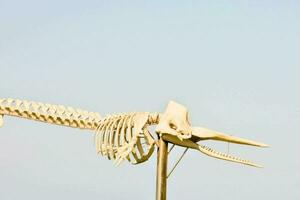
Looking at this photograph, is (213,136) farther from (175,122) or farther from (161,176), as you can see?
(161,176)

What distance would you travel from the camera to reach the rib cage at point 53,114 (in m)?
17.7

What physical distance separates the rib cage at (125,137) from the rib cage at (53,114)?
54 centimetres

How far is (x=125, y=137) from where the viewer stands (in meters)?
16.5

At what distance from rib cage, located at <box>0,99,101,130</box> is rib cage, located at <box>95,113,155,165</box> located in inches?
21.3

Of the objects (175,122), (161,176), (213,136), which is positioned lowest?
(161,176)

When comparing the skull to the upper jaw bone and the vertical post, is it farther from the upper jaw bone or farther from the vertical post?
the vertical post

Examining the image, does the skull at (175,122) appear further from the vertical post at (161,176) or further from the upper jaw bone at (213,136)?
the vertical post at (161,176)

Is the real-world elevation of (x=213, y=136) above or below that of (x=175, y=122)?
below

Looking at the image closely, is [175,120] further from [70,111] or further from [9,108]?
[9,108]

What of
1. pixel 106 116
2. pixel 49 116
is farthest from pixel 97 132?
pixel 49 116

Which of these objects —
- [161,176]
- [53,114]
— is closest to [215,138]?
[161,176]

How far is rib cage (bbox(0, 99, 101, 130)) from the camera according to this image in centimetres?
1772

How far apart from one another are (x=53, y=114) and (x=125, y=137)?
2447 mm

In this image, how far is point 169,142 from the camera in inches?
630
